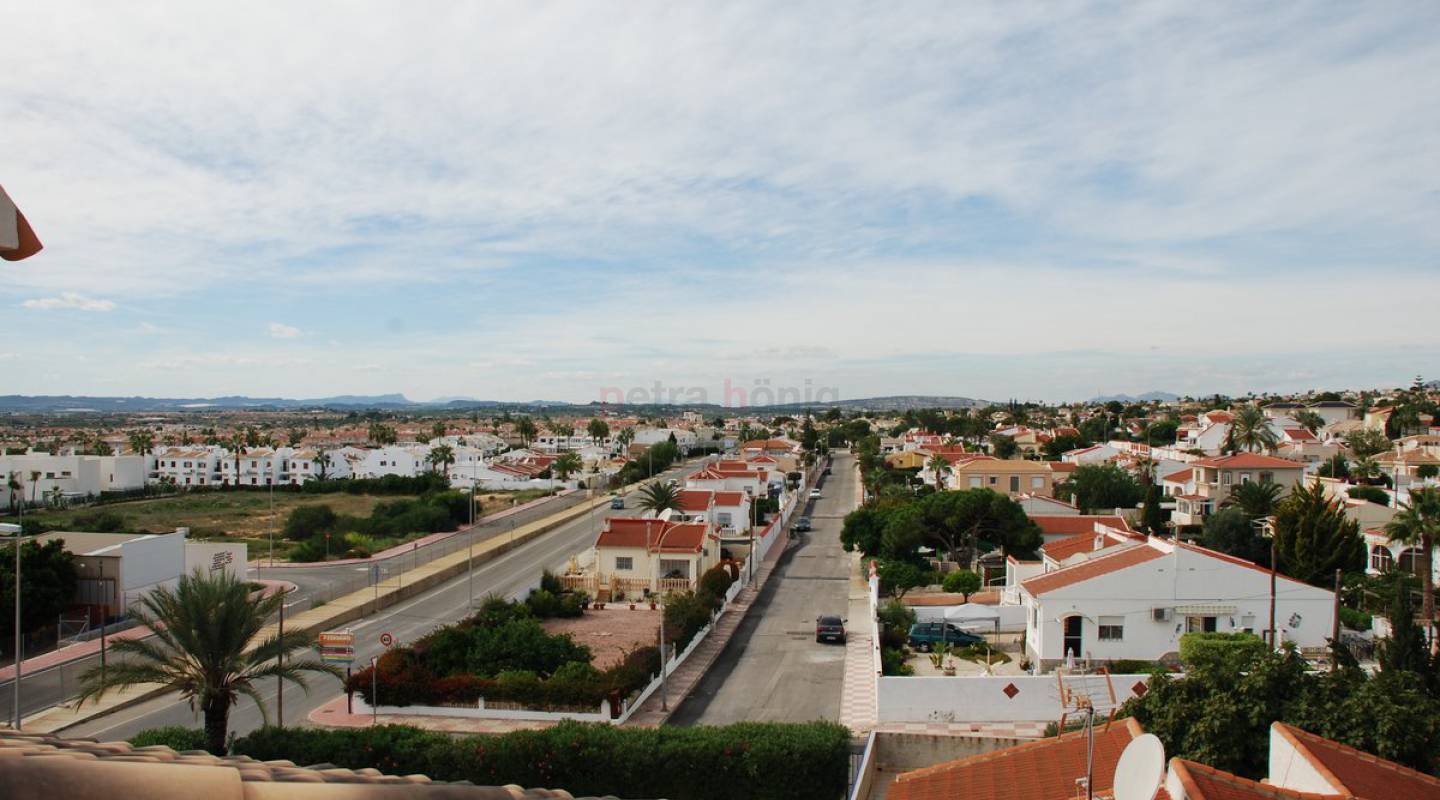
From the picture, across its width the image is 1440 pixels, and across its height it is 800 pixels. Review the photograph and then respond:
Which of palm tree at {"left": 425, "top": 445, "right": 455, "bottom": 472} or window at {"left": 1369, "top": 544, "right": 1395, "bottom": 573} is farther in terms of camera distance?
palm tree at {"left": 425, "top": 445, "right": 455, "bottom": 472}

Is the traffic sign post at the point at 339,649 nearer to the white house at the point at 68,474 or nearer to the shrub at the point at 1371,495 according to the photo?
the shrub at the point at 1371,495

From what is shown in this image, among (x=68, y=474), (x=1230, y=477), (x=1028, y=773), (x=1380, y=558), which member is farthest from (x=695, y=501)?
(x=68, y=474)

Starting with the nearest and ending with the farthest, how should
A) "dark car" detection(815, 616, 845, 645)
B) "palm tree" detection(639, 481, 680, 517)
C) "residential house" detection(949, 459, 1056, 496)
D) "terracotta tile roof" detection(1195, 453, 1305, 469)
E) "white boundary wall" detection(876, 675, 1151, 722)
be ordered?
"white boundary wall" detection(876, 675, 1151, 722)
"dark car" detection(815, 616, 845, 645)
"palm tree" detection(639, 481, 680, 517)
"terracotta tile roof" detection(1195, 453, 1305, 469)
"residential house" detection(949, 459, 1056, 496)

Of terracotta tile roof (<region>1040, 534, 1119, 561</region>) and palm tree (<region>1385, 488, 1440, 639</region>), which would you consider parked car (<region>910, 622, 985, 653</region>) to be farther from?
palm tree (<region>1385, 488, 1440, 639</region>)

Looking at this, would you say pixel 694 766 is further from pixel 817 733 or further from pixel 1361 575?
pixel 1361 575

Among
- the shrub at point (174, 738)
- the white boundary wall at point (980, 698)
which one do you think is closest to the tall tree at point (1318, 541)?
the white boundary wall at point (980, 698)

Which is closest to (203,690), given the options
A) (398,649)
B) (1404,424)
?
(398,649)

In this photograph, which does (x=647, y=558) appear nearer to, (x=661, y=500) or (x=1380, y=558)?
(x=661, y=500)

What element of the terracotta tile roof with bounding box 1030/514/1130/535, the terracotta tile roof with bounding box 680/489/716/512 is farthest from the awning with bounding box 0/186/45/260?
the terracotta tile roof with bounding box 680/489/716/512
